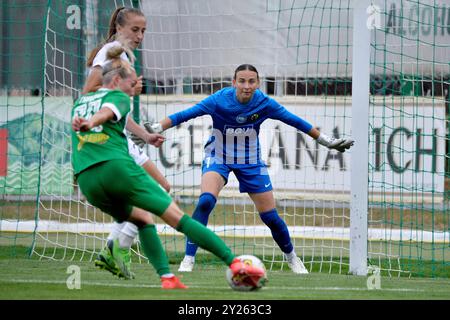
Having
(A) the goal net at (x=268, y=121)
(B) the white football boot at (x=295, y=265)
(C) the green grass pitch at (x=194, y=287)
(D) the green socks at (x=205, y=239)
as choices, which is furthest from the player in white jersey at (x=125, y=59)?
(A) the goal net at (x=268, y=121)

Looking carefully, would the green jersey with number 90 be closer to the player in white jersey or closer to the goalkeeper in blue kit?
the player in white jersey

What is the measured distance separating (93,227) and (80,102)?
7.14 m

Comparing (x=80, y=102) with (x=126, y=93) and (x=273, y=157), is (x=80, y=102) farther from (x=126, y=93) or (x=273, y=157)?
(x=273, y=157)

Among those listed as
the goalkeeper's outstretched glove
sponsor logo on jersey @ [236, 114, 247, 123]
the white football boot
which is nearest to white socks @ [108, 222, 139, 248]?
sponsor logo on jersey @ [236, 114, 247, 123]

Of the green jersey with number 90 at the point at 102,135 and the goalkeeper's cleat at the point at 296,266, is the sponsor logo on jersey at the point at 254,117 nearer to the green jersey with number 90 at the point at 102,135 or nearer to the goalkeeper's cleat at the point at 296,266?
the goalkeeper's cleat at the point at 296,266

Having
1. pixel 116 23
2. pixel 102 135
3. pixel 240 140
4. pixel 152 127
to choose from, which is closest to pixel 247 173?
pixel 240 140

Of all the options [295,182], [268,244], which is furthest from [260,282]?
[295,182]

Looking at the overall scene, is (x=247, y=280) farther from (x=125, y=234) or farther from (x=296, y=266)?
(x=296, y=266)

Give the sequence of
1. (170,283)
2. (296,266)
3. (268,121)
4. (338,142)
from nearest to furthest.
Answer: (170,283), (338,142), (296,266), (268,121)

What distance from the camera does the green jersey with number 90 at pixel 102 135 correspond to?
6531mm

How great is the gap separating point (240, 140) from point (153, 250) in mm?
3092

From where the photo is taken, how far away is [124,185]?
6477 millimetres

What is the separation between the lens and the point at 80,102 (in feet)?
22.2

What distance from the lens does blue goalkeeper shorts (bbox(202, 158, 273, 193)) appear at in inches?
383
